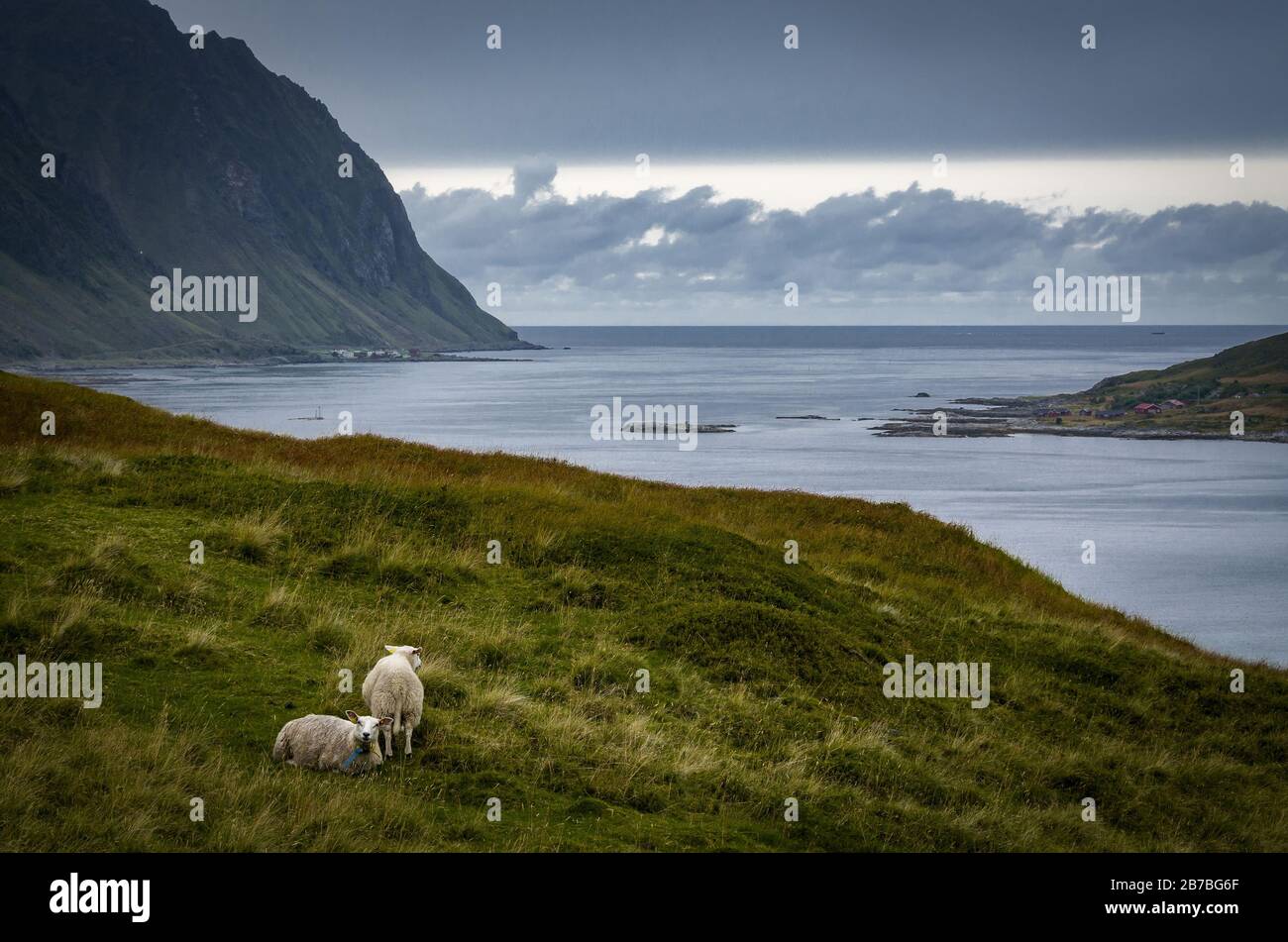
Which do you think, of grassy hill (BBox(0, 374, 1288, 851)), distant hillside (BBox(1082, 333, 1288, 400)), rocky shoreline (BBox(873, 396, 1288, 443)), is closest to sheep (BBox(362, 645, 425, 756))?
grassy hill (BBox(0, 374, 1288, 851))

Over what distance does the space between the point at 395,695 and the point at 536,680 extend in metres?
3.51

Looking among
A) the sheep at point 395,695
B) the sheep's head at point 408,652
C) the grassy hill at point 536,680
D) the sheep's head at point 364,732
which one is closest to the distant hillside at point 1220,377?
the grassy hill at point 536,680

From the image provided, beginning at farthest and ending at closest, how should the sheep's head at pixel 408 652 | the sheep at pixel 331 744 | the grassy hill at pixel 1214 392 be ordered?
the grassy hill at pixel 1214 392 < the sheep's head at pixel 408 652 < the sheep at pixel 331 744

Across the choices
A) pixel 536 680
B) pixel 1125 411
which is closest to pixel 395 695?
pixel 536 680

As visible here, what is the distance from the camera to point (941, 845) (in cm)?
1252

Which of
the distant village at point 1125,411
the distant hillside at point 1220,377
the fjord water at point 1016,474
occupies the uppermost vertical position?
the distant hillside at point 1220,377

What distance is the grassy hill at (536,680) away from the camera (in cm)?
1073

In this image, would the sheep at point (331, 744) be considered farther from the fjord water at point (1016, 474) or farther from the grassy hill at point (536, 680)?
the fjord water at point (1016, 474)

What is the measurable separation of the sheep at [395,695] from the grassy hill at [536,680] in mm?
366

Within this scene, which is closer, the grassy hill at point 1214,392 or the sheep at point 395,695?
the sheep at point 395,695

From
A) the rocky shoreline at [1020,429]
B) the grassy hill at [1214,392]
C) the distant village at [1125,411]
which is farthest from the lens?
the distant village at [1125,411]

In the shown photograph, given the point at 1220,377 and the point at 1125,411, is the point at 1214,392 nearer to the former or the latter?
the point at 1220,377
